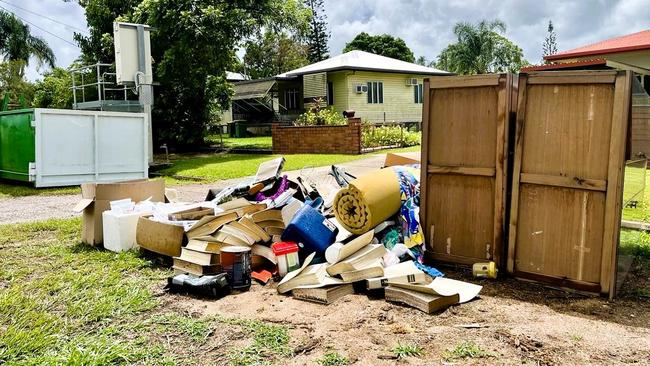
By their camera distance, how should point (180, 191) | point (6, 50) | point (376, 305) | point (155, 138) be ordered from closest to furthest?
point (376, 305)
point (180, 191)
point (155, 138)
point (6, 50)

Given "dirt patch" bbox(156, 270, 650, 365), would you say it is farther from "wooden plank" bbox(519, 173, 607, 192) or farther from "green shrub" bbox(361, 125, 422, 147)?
"green shrub" bbox(361, 125, 422, 147)

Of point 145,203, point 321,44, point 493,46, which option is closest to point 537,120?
point 145,203

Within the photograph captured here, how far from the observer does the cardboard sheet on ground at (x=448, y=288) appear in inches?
141

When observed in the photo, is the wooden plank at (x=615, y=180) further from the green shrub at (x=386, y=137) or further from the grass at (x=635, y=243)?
the green shrub at (x=386, y=137)

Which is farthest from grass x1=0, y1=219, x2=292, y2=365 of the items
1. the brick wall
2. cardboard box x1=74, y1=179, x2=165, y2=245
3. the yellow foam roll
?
the brick wall

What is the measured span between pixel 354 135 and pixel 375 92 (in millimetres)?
11621

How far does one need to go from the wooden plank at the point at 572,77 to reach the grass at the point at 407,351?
2252mm

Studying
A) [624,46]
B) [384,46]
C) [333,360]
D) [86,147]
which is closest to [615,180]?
[333,360]

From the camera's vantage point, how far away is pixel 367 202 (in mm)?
4250

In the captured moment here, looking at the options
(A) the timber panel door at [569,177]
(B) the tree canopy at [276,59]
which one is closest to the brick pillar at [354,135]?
(A) the timber panel door at [569,177]

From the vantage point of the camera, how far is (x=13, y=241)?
235 inches

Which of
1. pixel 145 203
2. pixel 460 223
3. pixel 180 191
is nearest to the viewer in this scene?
pixel 460 223

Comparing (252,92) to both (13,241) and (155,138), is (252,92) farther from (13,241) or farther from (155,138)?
(13,241)

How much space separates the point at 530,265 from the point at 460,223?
657mm
